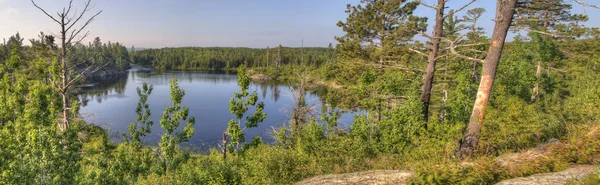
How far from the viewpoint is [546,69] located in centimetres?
3197

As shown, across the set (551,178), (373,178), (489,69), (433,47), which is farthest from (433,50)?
(551,178)

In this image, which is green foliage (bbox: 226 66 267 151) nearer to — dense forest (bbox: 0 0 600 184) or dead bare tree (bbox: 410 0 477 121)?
dense forest (bbox: 0 0 600 184)

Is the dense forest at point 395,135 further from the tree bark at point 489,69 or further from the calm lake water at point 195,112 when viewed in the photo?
the calm lake water at point 195,112

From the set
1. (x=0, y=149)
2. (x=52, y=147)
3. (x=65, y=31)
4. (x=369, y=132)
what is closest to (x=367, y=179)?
(x=369, y=132)

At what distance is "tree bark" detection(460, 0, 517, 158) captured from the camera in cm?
690

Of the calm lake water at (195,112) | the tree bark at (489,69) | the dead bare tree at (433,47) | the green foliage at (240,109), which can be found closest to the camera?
the tree bark at (489,69)

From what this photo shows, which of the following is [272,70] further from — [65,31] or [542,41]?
[65,31]

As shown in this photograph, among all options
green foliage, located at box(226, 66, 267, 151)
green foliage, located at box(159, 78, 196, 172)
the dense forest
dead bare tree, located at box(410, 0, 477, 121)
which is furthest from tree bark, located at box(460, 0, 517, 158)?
green foliage, located at box(159, 78, 196, 172)

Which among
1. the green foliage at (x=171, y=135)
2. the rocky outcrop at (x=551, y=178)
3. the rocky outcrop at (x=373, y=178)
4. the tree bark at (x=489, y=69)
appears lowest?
the green foliage at (x=171, y=135)

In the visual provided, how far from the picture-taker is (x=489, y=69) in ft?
24.1

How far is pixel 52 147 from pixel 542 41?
34.7 meters

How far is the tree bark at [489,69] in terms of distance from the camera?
22.6ft

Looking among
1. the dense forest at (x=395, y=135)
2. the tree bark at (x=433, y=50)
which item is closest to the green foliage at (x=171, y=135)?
the dense forest at (x=395, y=135)

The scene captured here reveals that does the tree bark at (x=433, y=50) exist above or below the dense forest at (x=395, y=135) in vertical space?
above
